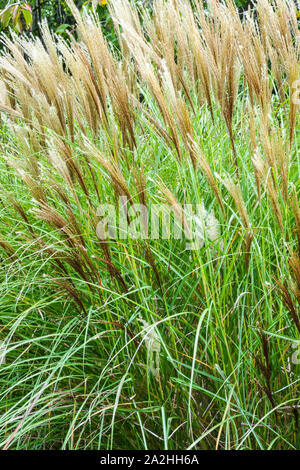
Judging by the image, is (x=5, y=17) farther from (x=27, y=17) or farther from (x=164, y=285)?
(x=164, y=285)

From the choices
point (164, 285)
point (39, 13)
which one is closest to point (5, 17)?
point (39, 13)

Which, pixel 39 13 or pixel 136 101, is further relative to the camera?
pixel 39 13

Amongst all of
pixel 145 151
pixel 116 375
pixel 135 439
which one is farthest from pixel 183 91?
pixel 135 439

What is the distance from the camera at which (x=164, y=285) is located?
1460 mm

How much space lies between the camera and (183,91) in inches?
79.0

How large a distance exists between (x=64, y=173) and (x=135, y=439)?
76cm

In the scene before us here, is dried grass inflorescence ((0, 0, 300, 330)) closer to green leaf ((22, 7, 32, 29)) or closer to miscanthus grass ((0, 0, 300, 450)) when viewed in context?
miscanthus grass ((0, 0, 300, 450))

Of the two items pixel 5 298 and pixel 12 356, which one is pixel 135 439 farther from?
pixel 5 298

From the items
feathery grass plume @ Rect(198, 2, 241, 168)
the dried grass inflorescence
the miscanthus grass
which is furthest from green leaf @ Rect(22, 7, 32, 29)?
feathery grass plume @ Rect(198, 2, 241, 168)

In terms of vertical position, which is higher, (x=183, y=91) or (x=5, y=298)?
(x=183, y=91)

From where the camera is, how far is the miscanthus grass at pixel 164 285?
1.21 metres

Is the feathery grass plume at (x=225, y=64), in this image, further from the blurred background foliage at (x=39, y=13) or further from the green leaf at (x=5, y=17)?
the green leaf at (x=5, y=17)

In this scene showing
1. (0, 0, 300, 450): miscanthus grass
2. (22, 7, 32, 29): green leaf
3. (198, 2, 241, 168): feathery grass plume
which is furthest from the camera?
(22, 7, 32, 29): green leaf

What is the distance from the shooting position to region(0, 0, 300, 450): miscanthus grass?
1208 millimetres
